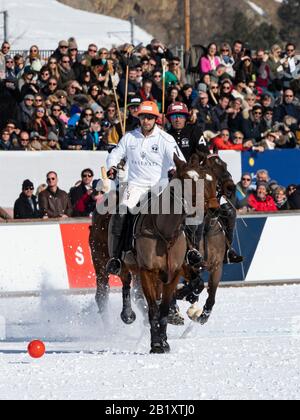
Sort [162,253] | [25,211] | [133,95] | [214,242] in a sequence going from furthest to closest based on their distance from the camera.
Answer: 1. [133,95]
2. [25,211]
3. [214,242]
4. [162,253]

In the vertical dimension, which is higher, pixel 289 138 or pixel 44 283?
pixel 289 138

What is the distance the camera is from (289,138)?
23.2 meters

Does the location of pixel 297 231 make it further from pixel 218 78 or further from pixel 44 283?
pixel 218 78

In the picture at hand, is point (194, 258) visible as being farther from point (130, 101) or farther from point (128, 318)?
point (130, 101)

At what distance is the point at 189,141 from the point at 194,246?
4.64 ft

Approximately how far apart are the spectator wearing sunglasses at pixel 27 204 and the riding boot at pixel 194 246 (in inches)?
213

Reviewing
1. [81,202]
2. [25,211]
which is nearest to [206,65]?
[81,202]

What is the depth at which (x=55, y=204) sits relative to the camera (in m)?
19.7

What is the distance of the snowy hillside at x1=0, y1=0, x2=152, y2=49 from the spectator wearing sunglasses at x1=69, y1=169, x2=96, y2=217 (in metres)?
15.8

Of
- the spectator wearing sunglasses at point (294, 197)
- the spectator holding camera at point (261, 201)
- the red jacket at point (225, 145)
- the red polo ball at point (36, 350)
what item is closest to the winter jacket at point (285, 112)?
the red jacket at point (225, 145)

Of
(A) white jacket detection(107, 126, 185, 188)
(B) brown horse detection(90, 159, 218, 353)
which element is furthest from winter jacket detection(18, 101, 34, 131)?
(B) brown horse detection(90, 159, 218, 353)

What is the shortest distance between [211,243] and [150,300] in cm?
261
